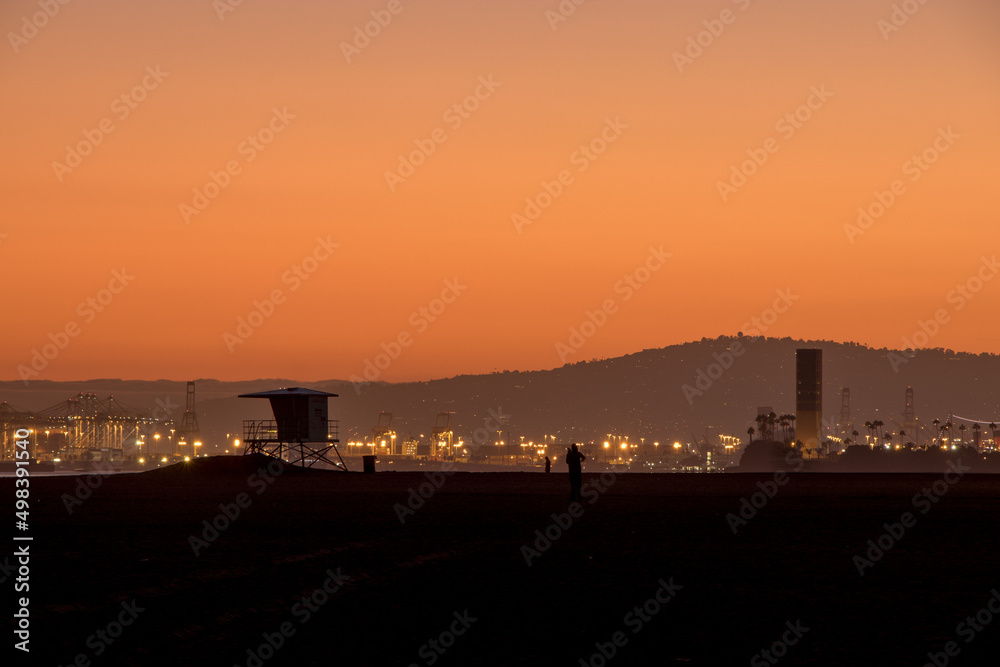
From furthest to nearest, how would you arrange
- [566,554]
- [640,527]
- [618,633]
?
[640,527] < [566,554] < [618,633]

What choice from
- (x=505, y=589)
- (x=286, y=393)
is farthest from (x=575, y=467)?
(x=286, y=393)

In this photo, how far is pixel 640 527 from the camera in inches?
963

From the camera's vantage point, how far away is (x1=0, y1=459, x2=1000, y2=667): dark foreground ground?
10781 millimetres

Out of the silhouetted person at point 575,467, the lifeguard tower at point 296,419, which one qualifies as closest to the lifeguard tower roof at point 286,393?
the lifeguard tower at point 296,419

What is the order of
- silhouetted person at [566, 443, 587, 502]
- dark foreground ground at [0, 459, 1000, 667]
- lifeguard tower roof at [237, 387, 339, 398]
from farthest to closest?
lifeguard tower roof at [237, 387, 339, 398], silhouetted person at [566, 443, 587, 502], dark foreground ground at [0, 459, 1000, 667]

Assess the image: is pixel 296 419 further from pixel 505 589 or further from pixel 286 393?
pixel 505 589

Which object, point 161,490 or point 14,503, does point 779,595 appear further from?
point 161,490

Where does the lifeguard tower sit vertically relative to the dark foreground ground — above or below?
above

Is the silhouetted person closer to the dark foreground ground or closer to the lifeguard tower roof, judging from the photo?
the dark foreground ground

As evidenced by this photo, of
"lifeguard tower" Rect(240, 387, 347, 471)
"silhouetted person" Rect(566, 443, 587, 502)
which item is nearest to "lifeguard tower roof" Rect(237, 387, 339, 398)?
"lifeguard tower" Rect(240, 387, 347, 471)

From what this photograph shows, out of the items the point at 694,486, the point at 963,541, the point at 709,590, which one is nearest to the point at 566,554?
the point at 709,590

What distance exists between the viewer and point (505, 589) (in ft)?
48.1

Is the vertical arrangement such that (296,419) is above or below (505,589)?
above

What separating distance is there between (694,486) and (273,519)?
2469 centimetres
